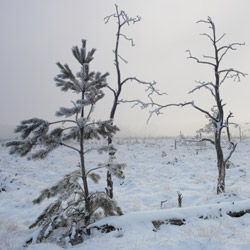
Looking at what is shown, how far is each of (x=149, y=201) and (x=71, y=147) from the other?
4.44 meters

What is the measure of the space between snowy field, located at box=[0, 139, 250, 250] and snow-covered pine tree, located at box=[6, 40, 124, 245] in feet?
1.43

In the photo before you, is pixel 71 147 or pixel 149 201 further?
pixel 149 201

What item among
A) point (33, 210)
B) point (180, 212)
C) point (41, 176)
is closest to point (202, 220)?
point (180, 212)

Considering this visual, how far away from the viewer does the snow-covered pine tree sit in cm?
405

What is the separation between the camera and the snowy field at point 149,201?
12.4 ft

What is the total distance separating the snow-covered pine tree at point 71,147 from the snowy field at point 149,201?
437mm

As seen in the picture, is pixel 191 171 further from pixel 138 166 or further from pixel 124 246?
pixel 124 246

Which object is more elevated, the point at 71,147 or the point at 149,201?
the point at 71,147

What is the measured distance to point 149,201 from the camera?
7.50m

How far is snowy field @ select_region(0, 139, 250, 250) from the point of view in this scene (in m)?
3.77

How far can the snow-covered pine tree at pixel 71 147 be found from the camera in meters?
4.05

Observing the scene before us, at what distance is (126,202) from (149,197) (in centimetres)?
101

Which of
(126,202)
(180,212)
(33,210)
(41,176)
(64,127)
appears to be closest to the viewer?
(64,127)

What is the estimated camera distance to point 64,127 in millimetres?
4500
